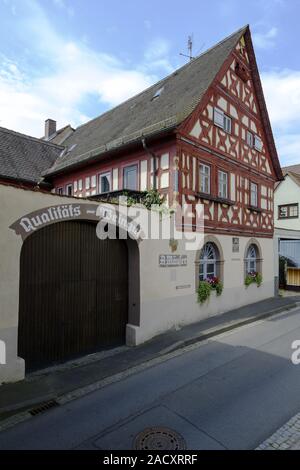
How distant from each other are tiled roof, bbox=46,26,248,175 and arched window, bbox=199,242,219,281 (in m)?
4.41

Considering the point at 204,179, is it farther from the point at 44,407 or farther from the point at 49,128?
the point at 49,128

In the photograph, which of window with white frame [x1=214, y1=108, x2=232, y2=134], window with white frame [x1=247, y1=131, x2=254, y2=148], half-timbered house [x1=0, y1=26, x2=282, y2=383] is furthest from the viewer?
window with white frame [x1=247, y1=131, x2=254, y2=148]

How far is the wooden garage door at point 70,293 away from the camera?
645cm

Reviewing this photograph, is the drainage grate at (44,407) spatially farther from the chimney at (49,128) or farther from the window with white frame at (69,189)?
the chimney at (49,128)

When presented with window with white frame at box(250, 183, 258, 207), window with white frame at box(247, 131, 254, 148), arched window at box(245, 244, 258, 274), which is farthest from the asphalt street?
window with white frame at box(247, 131, 254, 148)

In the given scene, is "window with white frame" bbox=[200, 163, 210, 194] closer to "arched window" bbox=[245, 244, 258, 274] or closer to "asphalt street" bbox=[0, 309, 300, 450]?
"arched window" bbox=[245, 244, 258, 274]

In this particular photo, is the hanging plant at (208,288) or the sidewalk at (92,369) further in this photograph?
the hanging plant at (208,288)

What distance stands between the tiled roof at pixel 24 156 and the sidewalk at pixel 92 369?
33.4 feet

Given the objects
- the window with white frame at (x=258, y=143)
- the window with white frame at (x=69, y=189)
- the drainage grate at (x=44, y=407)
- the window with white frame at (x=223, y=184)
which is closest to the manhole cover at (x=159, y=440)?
the drainage grate at (x=44, y=407)

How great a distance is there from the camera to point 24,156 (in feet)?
55.4

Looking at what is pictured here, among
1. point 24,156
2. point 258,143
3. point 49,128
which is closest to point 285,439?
point 258,143

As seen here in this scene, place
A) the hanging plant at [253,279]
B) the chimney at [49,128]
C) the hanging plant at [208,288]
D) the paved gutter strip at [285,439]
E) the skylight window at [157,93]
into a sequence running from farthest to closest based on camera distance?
the chimney at [49,128]
the skylight window at [157,93]
the hanging plant at [253,279]
the hanging plant at [208,288]
the paved gutter strip at [285,439]

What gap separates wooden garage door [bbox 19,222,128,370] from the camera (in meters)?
6.45
